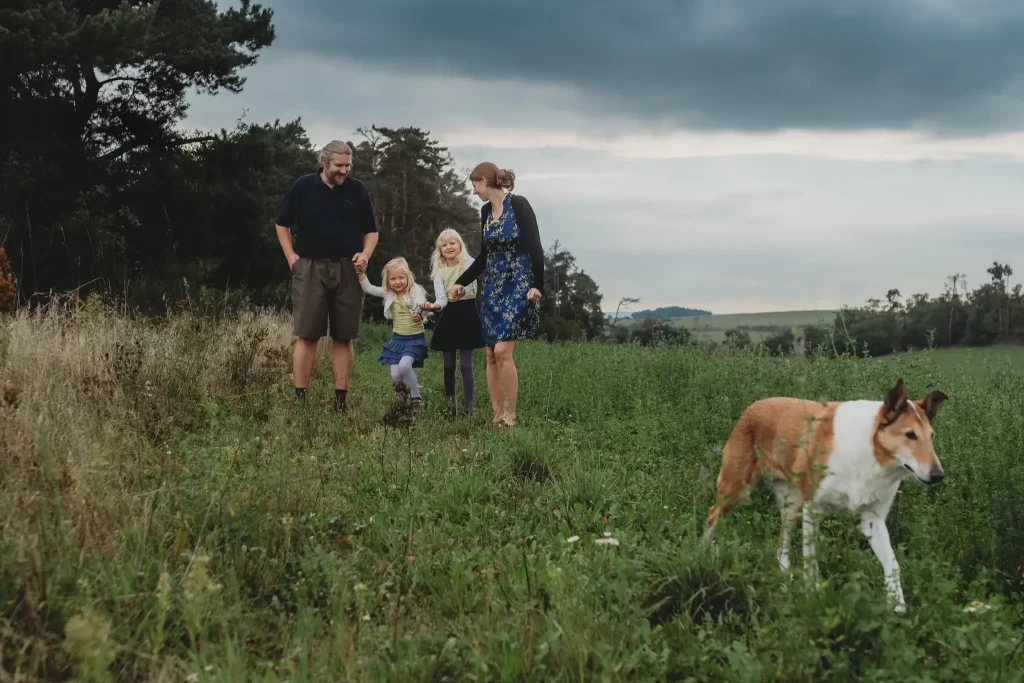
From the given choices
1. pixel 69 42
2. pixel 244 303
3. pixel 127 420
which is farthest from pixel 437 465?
pixel 69 42

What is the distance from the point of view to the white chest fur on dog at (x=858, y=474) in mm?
4117

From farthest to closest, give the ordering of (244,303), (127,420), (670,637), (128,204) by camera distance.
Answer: (128,204) < (244,303) < (127,420) < (670,637)

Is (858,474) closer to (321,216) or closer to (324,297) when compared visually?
(324,297)

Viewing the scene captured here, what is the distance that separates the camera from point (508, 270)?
8.57m

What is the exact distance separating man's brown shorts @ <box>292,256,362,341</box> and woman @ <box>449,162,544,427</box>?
1.37 metres

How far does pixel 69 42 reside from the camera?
18750 mm

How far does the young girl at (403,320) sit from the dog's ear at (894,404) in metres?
5.70

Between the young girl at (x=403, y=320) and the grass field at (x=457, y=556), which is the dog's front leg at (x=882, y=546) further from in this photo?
the young girl at (x=403, y=320)

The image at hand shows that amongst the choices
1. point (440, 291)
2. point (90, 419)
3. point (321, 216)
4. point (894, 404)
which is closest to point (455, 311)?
point (440, 291)

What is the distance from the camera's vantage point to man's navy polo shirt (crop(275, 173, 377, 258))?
343 inches

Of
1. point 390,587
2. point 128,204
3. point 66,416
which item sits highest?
point 128,204

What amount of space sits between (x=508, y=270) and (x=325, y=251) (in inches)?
70.9

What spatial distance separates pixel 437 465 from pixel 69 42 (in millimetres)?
16861

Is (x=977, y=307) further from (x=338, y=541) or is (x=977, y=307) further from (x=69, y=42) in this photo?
(x=69, y=42)
